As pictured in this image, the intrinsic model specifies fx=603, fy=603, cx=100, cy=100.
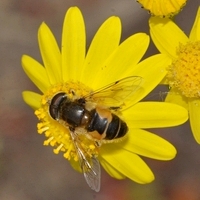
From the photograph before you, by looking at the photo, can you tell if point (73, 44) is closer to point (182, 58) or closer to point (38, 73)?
point (38, 73)

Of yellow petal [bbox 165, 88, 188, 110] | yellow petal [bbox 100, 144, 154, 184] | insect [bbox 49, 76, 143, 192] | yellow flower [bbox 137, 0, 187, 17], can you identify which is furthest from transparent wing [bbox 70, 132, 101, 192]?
yellow flower [bbox 137, 0, 187, 17]

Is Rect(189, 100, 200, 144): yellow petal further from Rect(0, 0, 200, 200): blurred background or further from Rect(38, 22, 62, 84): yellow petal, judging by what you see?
Rect(0, 0, 200, 200): blurred background

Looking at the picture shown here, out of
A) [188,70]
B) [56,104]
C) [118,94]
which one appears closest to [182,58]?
[188,70]

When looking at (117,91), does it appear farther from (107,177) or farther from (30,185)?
(30,185)

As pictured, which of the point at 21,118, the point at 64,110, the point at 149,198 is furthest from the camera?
the point at 21,118

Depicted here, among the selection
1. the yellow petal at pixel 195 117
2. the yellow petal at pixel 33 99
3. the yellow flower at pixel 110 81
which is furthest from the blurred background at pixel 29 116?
the yellow petal at pixel 195 117

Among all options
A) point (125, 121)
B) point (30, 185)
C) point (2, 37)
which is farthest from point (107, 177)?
point (125, 121)
